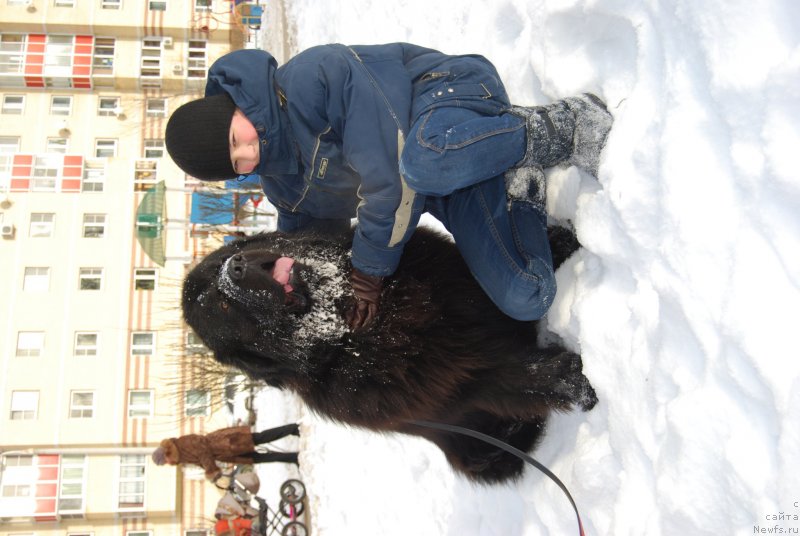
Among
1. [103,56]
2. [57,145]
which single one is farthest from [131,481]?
[103,56]

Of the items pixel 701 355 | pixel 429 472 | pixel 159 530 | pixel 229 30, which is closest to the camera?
pixel 701 355

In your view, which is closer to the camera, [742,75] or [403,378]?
[742,75]

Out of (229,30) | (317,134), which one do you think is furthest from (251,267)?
(229,30)

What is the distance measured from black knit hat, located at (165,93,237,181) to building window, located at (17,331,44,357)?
33.3 feet

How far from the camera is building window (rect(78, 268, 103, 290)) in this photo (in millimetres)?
10625

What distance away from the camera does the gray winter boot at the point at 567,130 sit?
6.02 feet

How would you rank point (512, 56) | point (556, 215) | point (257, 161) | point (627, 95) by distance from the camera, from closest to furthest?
point (627, 95) < point (257, 161) < point (556, 215) < point (512, 56)

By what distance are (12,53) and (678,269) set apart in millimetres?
14433

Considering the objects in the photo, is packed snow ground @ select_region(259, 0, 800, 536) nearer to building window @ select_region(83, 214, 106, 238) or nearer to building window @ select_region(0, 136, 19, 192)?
building window @ select_region(83, 214, 106, 238)

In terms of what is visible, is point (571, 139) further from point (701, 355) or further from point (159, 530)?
point (159, 530)

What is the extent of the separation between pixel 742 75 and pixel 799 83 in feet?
0.52

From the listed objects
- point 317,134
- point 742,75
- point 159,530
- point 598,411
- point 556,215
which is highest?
point 742,75

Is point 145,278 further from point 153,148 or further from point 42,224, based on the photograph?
point 153,148

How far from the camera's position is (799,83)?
113cm
